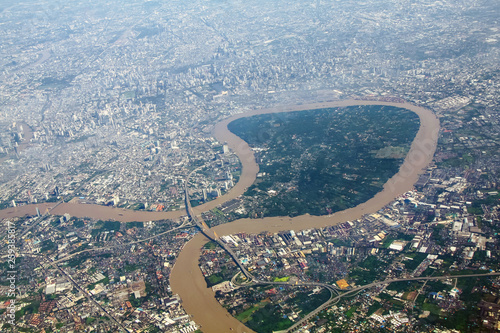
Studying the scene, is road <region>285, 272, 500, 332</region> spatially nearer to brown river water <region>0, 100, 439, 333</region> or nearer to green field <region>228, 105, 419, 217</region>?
brown river water <region>0, 100, 439, 333</region>

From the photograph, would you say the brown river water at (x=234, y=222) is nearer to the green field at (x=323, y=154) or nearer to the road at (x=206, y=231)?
the road at (x=206, y=231)

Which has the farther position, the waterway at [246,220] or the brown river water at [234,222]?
the brown river water at [234,222]

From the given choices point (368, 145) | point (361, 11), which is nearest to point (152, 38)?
point (361, 11)

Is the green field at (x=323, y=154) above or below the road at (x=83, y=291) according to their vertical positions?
above

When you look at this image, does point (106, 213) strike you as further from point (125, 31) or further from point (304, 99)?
point (125, 31)

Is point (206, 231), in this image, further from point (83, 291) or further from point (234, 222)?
point (83, 291)

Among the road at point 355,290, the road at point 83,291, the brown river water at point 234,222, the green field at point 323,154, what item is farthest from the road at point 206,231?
the road at point 83,291

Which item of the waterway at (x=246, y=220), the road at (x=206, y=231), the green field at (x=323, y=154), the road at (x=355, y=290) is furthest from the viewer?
the green field at (x=323, y=154)

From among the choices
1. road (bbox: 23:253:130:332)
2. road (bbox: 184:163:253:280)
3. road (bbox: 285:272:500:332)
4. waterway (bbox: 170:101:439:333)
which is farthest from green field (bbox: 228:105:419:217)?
road (bbox: 23:253:130:332)
